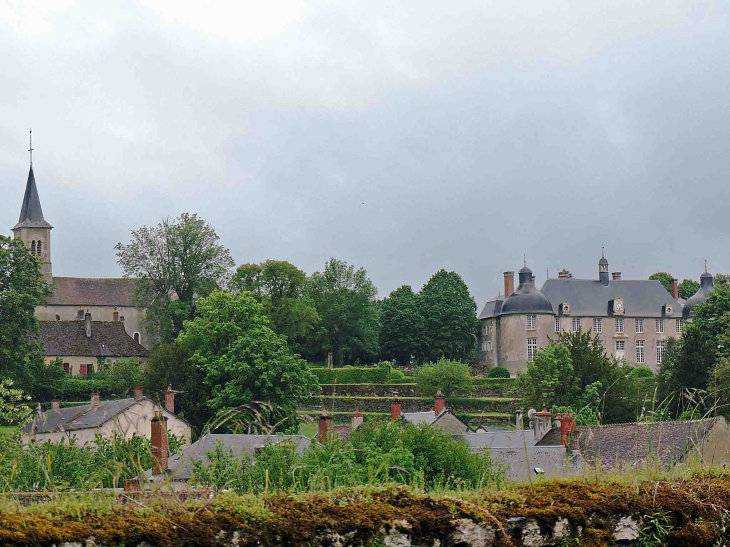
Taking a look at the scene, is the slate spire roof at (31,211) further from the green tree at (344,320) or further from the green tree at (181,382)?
the green tree at (181,382)

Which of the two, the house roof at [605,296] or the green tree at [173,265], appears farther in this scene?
the house roof at [605,296]

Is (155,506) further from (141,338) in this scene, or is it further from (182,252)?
(141,338)

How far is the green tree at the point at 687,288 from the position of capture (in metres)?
114

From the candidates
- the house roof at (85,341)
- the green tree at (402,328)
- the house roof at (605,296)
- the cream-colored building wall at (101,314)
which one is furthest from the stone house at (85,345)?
the house roof at (605,296)

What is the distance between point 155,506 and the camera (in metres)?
5.60

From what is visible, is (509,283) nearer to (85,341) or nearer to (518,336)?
(518,336)

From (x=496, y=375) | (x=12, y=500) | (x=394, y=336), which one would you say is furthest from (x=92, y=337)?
(x=12, y=500)

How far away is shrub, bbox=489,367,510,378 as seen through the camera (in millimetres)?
80625

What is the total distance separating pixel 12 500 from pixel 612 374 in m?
50.4

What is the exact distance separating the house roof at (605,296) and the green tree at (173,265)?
31.5 m

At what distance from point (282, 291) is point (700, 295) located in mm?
38923

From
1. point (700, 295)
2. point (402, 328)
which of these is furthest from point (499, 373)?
point (700, 295)

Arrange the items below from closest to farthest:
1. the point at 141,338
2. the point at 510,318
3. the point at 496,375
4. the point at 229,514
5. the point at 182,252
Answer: the point at 229,514
the point at 182,252
the point at 496,375
the point at 510,318
the point at 141,338

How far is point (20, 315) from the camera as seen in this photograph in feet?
188
